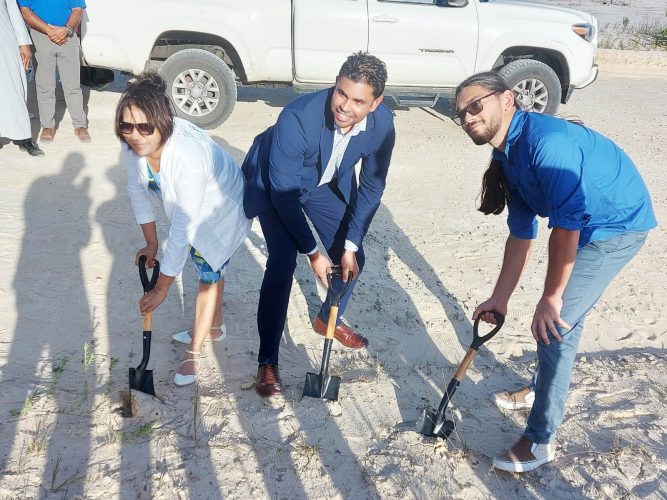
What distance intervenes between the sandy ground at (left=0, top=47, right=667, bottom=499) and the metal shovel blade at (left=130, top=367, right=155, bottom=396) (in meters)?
0.09

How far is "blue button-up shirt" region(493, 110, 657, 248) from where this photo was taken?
2596 mm

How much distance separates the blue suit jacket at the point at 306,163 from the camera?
3211 millimetres

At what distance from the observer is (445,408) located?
11.1ft

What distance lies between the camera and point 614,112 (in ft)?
31.9

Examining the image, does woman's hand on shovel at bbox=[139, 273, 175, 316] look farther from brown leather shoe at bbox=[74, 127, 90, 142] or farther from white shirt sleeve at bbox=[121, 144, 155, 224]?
brown leather shoe at bbox=[74, 127, 90, 142]

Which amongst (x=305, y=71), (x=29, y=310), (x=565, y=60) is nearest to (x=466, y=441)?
(x=29, y=310)

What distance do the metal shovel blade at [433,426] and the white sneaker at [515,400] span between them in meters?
0.47

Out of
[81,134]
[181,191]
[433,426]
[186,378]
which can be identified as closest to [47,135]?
[81,134]

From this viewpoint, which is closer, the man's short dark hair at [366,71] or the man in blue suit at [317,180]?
the man's short dark hair at [366,71]

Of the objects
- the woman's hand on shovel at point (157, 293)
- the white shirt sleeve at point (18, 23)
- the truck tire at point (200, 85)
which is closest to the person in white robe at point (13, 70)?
the white shirt sleeve at point (18, 23)

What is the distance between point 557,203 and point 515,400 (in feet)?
5.04

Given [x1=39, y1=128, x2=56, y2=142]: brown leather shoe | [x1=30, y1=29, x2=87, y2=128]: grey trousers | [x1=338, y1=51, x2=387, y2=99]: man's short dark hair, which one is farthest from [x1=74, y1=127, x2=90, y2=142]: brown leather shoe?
[x1=338, y1=51, x2=387, y2=99]: man's short dark hair

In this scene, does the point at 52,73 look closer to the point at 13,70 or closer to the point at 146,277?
the point at 13,70

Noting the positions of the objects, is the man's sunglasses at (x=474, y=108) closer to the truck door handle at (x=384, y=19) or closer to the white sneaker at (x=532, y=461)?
the white sneaker at (x=532, y=461)
